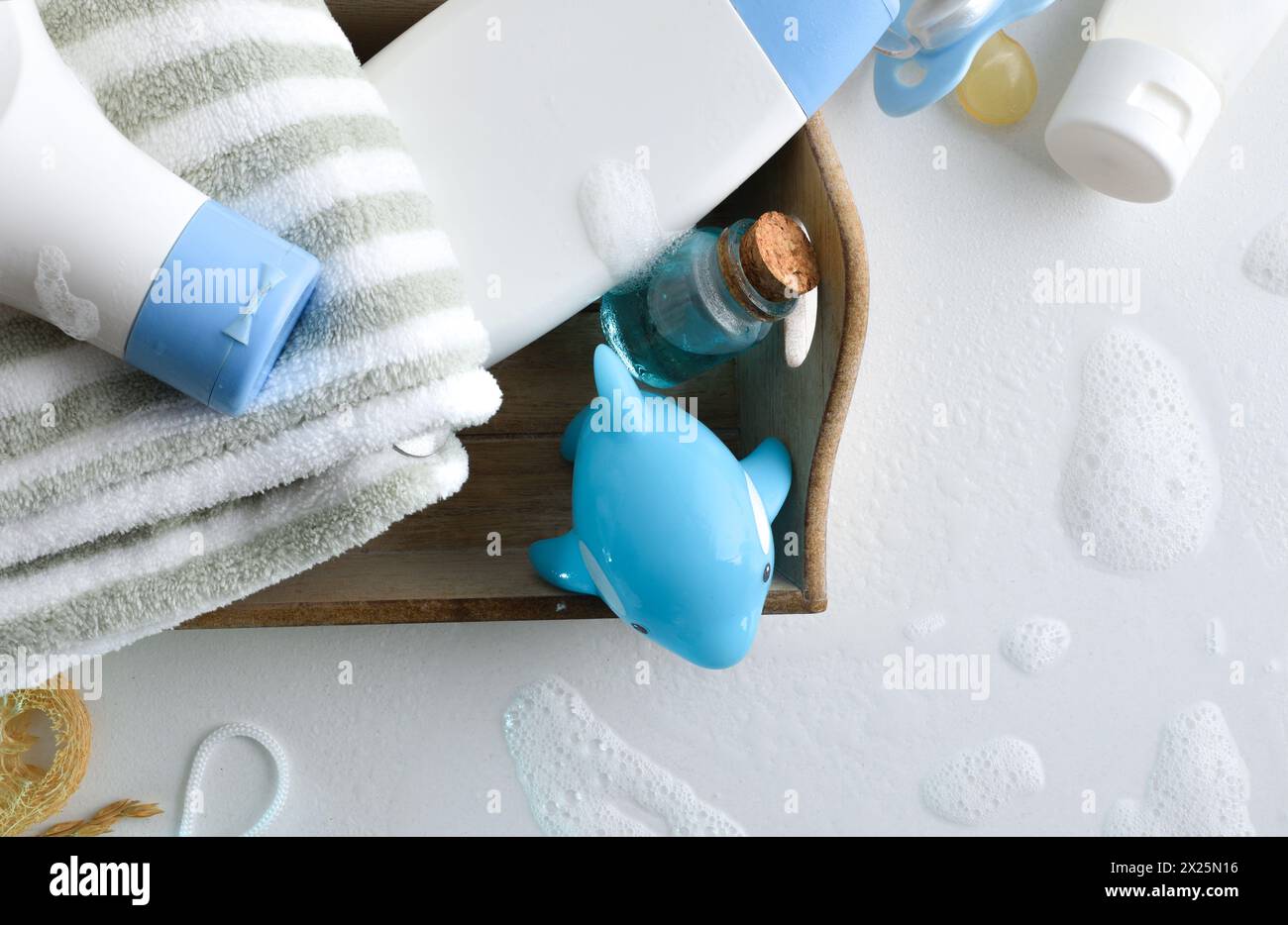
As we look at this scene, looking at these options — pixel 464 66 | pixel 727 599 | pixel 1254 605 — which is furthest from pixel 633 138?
pixel 1254 605

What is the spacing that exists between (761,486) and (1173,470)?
0.28 metres

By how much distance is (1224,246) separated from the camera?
0.63m

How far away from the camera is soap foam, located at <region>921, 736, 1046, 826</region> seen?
0.63 meters

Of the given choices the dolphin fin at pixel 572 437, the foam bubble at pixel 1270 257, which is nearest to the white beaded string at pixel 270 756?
the dolphin fin at pixel 572 437

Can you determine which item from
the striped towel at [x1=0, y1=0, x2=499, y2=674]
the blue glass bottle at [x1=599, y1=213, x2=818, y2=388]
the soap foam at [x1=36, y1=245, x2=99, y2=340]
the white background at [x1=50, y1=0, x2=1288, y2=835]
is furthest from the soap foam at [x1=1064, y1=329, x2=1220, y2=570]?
the soap foam at [x1=36, y1=245, x2=99, y2=340]

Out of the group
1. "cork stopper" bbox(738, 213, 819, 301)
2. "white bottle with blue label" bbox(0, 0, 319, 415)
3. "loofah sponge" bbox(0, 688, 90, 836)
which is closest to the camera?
"white bottle with blue label" bbox(0, 0, 319, 415)

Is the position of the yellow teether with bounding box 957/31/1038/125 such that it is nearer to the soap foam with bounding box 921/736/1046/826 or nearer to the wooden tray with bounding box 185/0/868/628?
the wooden tray with bounding box 185/0/868/628

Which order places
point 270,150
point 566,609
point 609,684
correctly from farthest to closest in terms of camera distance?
point 609,684 < point 566,609 < point 270,150

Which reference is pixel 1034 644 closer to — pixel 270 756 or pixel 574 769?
pixel 574 769

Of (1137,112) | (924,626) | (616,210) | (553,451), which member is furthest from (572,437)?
(1137,112)

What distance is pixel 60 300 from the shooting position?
36 centimetres

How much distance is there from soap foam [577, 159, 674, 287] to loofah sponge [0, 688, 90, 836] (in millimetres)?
395

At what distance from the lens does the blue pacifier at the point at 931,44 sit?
0.50 meters

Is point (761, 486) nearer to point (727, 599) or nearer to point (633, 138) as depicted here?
point (727, 599)
